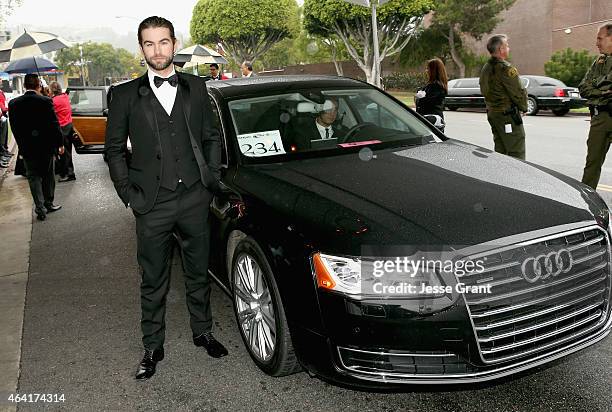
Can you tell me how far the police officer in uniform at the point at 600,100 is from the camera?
5.78 metres

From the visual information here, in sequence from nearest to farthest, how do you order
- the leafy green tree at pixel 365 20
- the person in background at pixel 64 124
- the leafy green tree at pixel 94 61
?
the person in background at pixel 64 124, the leafy green tree at pixel 365 20, the leafy green tree at pixel 94 61

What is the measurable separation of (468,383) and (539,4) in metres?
39.9

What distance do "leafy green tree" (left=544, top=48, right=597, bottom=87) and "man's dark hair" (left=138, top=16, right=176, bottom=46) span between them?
1031 inches

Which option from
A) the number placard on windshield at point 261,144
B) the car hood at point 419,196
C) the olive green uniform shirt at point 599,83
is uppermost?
the olive green uniform shirt at point 599,83

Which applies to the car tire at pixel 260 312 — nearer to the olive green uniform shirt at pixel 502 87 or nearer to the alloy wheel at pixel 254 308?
the alloy wheel at pixel 254 308

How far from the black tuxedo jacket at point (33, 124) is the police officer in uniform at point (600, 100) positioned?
6461mm

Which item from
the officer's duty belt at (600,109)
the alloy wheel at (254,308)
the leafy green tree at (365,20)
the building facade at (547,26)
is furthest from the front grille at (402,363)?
the building facade at (547,26)

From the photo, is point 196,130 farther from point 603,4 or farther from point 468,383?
point 603,4

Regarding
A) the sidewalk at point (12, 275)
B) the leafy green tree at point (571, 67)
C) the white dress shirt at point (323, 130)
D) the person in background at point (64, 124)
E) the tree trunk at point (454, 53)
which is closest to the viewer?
the sidewalk at point (12, 275)

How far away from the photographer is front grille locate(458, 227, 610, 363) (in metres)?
2.44

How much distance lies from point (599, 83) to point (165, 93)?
4704mm

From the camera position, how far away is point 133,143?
3.12 metres

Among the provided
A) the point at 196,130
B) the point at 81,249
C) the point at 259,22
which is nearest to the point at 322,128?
the point at 196,130

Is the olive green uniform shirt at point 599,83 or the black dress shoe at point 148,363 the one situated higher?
the olive green uniform shirt at point 599,83
